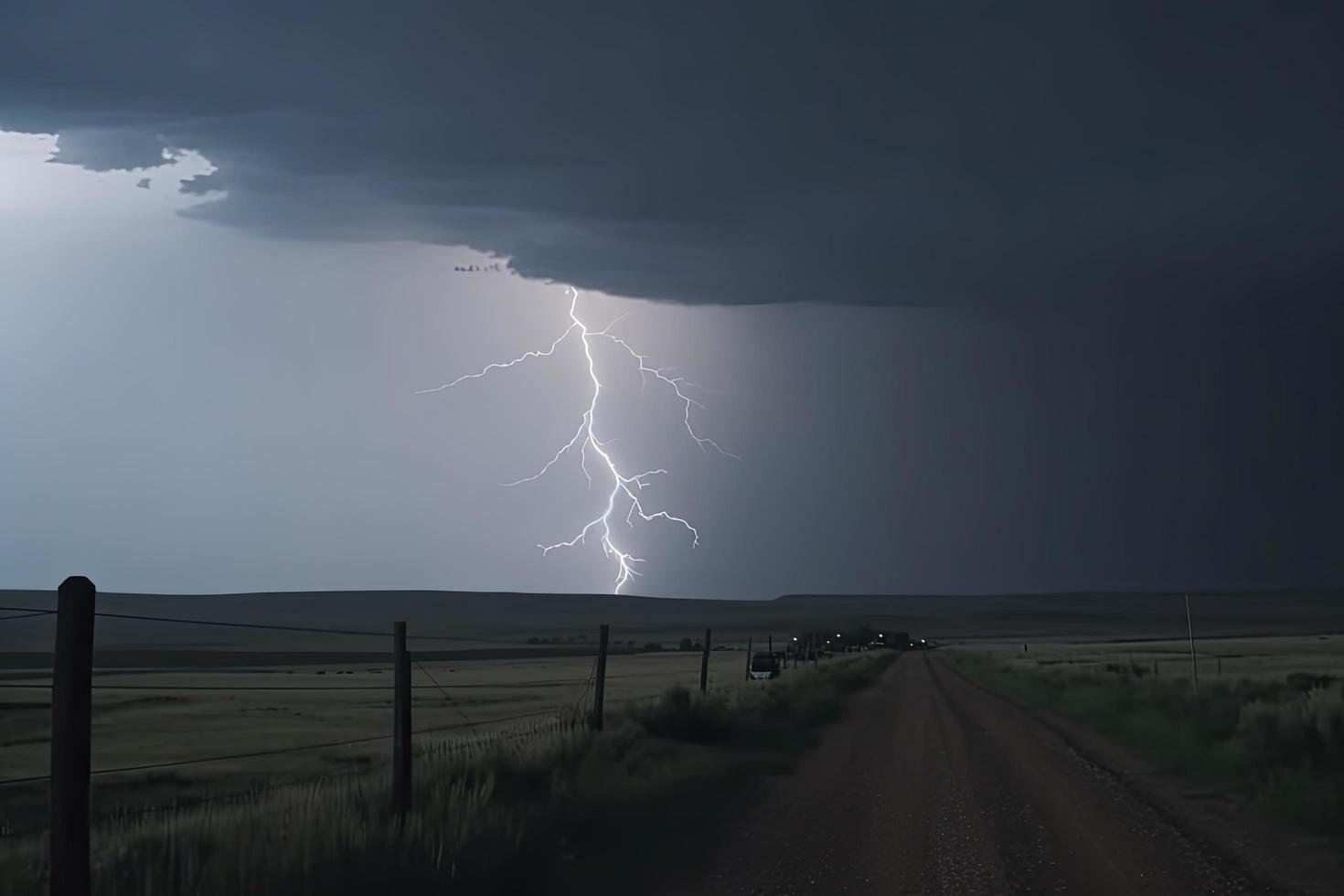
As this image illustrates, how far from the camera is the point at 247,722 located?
3500 centimetres

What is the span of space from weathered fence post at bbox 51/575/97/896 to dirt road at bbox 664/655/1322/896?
5012 millimetres

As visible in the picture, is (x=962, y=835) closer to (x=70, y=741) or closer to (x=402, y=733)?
(x=402, y=733)

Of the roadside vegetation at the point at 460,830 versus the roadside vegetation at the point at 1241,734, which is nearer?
the roadside vegetation at the point at 460,830

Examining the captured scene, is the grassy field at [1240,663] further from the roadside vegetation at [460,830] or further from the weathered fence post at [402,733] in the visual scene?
the weathered fence post at [402,733]

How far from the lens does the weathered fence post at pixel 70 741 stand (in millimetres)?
6828

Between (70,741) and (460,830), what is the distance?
4408 millimetres

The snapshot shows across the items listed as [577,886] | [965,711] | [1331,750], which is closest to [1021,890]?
[577,886]

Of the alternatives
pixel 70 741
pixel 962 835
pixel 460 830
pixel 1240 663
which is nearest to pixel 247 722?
pixel 460 830

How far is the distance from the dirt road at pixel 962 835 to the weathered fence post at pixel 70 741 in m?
5.01

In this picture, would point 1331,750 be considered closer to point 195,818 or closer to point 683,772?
point 683,772

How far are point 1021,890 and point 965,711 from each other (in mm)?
24022

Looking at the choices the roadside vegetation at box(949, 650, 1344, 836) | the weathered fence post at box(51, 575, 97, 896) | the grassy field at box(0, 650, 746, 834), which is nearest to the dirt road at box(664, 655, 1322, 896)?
the roadside vegetation at box(949, 650, 1344, 836)

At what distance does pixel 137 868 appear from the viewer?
27.8ft

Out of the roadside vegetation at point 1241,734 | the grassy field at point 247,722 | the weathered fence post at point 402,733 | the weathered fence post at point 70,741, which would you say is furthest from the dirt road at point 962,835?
the grassy field at point 247,722
